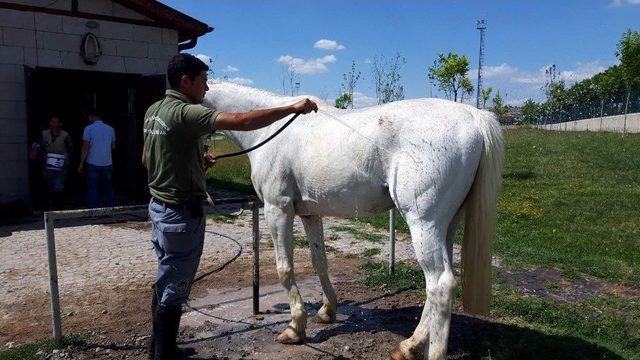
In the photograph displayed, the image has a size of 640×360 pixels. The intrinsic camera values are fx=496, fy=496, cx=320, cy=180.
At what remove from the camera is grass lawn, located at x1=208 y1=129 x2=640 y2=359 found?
3891 mm

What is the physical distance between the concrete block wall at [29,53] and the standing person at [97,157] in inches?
57.9

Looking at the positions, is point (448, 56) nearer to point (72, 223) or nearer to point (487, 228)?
point (72, 223)

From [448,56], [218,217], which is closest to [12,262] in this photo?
[218,217]

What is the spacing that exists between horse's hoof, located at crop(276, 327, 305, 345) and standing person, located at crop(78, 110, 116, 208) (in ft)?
21.4

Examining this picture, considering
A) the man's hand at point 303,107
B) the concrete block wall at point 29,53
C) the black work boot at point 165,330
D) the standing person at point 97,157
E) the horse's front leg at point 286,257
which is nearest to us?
the man's hand at point 303,107

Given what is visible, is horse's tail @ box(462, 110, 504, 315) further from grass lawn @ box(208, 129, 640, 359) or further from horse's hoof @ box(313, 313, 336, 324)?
horse's hoof @ box(313, 313, 336, 324)

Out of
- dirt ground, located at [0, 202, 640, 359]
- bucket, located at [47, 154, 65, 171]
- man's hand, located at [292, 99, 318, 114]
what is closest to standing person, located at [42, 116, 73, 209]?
bucket, located at [47, 154, 65, 171]

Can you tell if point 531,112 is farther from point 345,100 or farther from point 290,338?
point 290,338

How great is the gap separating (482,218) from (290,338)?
1.75 metres

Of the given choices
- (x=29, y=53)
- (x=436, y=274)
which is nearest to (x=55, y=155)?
(x=29, y=53)

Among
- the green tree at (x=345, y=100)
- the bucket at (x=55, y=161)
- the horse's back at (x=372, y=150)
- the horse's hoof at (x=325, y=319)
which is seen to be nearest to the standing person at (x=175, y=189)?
the horse's back at (x=372, y=150)

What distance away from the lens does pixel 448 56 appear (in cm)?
1691

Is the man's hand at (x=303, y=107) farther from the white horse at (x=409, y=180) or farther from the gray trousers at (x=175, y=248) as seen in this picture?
the gray trousers at (x=175, y=248)

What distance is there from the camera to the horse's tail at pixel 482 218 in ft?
10.2
